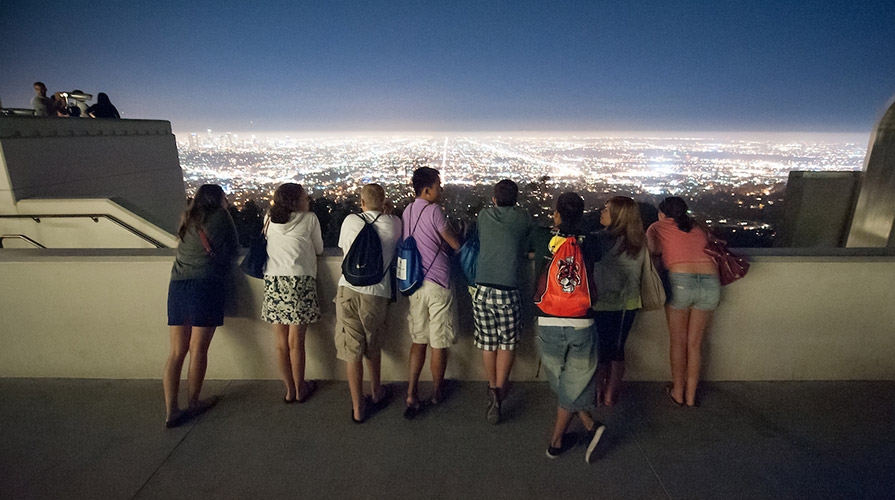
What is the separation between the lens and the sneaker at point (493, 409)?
3123 millimetres

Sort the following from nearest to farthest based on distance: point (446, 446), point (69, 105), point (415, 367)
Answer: point (446, 446) < point (415, 367) < point (69, 105)

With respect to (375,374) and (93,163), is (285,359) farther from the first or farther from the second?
(93,163)

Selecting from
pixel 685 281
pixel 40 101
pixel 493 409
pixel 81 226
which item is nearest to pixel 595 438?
pixel 493 409

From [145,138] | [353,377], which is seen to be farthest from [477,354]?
[145,138]

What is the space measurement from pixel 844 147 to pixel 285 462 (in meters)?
9.88

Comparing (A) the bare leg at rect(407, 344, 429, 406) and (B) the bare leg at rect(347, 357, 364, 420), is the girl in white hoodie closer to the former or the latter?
(B) the bare leg at rect(347, 357, 364, 420)

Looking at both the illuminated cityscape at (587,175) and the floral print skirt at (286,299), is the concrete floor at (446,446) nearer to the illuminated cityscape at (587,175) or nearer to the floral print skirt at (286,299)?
the floral print skirt at (286,299)

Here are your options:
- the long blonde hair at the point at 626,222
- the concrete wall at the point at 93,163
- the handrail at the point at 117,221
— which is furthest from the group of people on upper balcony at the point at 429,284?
the concrete wall at the point at 93,163

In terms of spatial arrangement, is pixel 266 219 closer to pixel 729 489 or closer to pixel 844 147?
pixel 729 489

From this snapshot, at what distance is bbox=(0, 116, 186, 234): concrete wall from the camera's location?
7262 millimetres

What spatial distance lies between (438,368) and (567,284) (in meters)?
1.30

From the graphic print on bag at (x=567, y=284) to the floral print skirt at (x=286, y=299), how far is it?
1.80 meters

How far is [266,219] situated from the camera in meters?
3.21

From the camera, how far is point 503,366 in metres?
3.15
